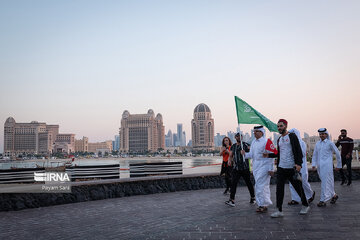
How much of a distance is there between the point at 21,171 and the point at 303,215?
8057mm

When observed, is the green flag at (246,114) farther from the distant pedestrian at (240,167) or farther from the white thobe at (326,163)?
the white thobe at (326,163)

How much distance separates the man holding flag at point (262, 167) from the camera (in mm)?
7062

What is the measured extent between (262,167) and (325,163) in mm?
1929

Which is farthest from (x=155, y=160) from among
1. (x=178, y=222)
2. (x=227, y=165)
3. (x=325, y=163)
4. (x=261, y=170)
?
(x=178, y=222)

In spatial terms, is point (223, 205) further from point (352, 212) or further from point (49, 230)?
point (49, 230)

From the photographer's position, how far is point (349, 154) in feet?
37.2

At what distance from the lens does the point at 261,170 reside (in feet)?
23.9

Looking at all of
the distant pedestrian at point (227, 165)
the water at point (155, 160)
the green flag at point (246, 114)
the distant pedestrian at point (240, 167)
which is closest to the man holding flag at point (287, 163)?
the distant pedestrian at point (240, 167)

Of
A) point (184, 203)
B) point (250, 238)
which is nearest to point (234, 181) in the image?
point (184, 203)

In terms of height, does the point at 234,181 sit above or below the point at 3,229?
above

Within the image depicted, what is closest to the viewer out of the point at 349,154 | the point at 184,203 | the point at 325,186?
the point at 325,186

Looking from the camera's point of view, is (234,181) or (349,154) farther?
(349,154)

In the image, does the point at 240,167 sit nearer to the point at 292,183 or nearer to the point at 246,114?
the point at 292,183

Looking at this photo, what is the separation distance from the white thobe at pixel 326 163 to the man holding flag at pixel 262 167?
152cm
